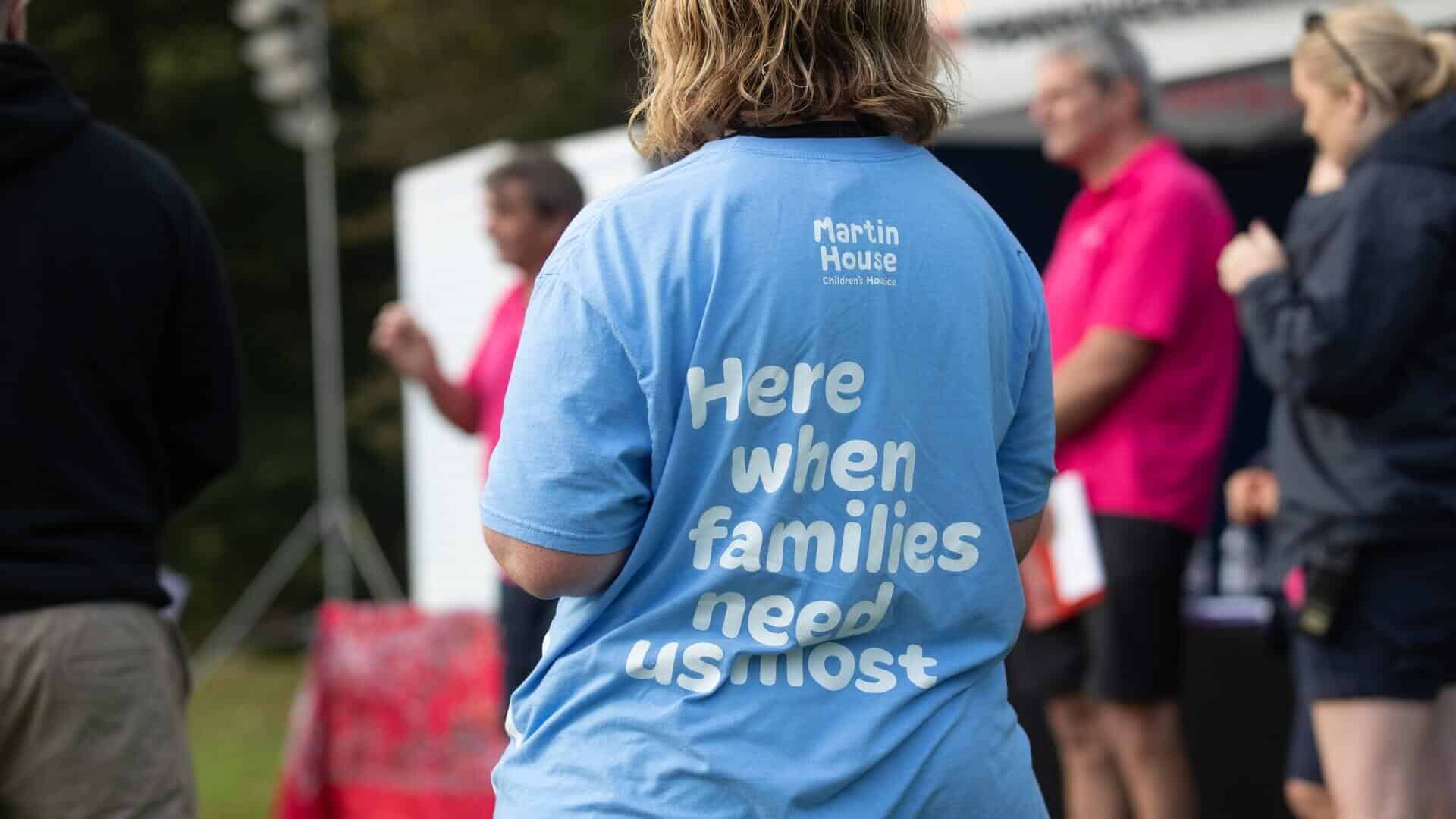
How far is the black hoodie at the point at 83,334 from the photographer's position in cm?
233

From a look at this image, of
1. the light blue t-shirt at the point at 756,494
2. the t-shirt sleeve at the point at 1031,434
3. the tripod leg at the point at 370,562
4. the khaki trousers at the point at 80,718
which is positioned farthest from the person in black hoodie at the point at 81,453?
the tripod leg at the point at 370,562

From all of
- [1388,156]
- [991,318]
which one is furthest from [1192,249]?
[991,318]

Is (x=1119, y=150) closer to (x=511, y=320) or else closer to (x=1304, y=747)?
(x=1304, y=747)

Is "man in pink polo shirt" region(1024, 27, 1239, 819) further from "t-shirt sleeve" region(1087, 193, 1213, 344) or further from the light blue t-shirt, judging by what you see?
the light blue t-shirt

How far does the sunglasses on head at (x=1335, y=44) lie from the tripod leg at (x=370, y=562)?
6.89m

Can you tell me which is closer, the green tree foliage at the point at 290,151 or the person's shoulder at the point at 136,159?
the person's shoulder at the point at 136,159

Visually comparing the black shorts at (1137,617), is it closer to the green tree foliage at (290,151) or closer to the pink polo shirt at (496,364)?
the pink polo shirt at (496,364)

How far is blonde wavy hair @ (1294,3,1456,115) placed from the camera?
2877mm

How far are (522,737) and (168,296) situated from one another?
1.12 m

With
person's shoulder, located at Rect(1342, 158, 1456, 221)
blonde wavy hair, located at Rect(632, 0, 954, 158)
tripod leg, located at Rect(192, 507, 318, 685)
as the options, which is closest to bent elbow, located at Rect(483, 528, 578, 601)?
blonde wavy hair, located at Rect(632, 0, 954, 158)

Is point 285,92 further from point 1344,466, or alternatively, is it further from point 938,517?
point 938,517

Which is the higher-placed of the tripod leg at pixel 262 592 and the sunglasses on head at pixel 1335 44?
the sunglasses on head at pixel 1335 44

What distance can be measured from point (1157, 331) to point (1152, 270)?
0.42 ft

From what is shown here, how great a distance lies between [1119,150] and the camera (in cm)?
381
